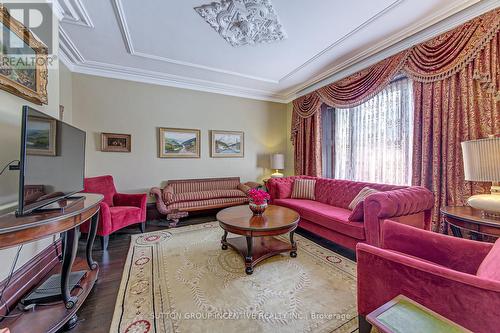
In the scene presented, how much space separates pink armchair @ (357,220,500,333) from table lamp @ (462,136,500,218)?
0.75 m

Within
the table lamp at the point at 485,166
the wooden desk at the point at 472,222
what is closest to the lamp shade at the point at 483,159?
the table lamp at the point at 485,166

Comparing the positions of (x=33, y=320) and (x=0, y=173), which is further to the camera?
(x=0, y=173)

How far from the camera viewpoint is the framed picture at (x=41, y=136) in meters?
1.34

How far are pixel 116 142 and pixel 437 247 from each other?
15.7 feet

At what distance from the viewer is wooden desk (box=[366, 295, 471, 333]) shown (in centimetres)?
78

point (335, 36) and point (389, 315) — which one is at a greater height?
point (335, 36)

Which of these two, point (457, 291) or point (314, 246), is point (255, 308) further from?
point (314, 246)

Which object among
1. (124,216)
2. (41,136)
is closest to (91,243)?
(124,216)

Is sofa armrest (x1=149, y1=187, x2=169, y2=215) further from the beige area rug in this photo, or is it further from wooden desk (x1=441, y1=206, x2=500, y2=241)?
wooden desk (x1=441, y1=206, x2=500, y2=241)

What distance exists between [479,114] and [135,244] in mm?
4539

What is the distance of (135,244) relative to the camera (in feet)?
9.65

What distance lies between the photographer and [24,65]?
1.78 meters

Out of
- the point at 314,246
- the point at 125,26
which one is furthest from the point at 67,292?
the point at 125,26

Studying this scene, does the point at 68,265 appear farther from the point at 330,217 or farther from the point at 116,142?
the point at 116,142
